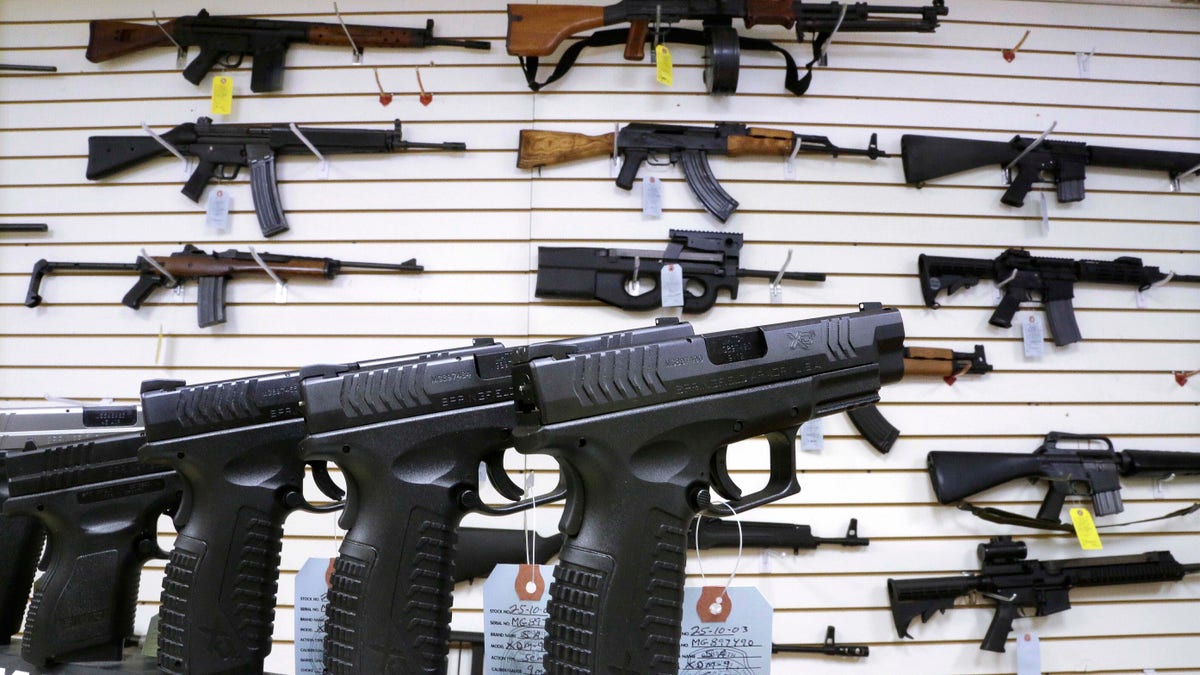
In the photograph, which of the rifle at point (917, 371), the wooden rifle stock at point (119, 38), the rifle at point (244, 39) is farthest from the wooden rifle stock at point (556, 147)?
the wooden rifle stock at point (119, 38)

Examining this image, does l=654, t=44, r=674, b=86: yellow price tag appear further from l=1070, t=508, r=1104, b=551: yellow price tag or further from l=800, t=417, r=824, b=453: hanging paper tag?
l=1070, t=508, r=1104, b=551: yellow price tag

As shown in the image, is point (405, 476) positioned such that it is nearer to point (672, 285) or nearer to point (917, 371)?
point (672, 285)

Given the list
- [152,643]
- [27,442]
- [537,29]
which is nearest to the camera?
[152,643]

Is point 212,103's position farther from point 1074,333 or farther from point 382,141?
point 1074,333

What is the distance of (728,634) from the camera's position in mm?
1528

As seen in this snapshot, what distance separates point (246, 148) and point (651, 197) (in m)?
1.90

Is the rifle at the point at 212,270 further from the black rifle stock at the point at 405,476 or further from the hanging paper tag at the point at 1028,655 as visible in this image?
the hanging paper tag at the point at 1028,655

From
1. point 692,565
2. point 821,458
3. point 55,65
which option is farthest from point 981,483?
point 55,65

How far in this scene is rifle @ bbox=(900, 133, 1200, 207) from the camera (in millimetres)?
3713

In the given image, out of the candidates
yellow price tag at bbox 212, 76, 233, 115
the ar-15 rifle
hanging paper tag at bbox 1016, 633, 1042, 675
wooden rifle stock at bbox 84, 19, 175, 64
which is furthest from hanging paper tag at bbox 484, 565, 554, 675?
wooden rifle stock at bbox 84, 19, 175, 64

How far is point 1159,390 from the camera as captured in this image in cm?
372

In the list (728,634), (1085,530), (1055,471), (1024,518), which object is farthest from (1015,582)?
(728,634)

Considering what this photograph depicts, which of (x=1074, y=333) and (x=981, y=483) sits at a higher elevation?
(x=1074, y=333)

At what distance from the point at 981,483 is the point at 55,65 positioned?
476 cm
